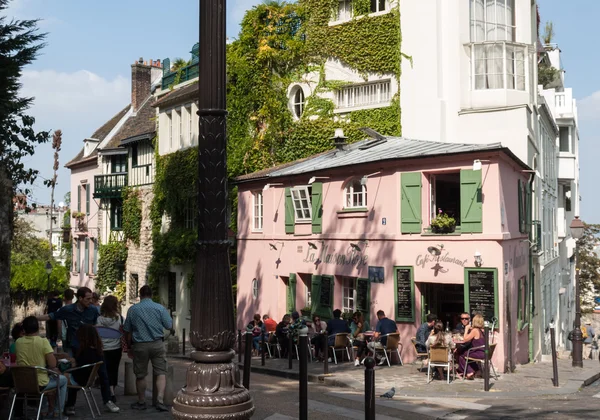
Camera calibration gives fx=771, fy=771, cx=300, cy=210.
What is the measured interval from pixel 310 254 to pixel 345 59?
8615mm

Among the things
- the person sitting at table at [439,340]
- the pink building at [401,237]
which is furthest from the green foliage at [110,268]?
the person sitting at table at [439,340]

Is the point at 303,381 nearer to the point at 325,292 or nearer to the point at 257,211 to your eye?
the point at 325,292

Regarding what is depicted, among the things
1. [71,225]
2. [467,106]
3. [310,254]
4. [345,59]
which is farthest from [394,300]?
[71,225]

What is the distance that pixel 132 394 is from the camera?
451 inches

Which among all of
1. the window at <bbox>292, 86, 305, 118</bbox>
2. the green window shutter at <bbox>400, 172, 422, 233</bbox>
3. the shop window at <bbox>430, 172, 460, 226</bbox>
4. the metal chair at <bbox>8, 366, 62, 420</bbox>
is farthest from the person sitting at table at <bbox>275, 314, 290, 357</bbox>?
the window at <bbox>292, 86, 305, 118</bbox>

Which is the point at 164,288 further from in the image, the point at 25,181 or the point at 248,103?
the point at 25,181

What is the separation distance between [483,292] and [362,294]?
3604 millimetres

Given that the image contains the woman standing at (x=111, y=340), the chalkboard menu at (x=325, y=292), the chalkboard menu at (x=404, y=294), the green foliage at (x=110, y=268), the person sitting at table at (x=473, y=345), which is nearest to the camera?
the woman standing at (x=111, y=340)

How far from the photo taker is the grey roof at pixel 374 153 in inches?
708

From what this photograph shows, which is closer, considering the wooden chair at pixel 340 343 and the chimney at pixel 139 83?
the wooden chair at pixel 340 343

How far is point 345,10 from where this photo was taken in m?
27.7

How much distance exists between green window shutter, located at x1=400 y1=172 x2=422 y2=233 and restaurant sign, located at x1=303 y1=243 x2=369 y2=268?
1.64m

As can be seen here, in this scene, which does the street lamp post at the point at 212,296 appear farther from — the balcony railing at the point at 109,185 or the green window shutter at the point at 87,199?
the green window shutter at the point at 87,199

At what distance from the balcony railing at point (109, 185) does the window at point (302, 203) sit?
658 inches
